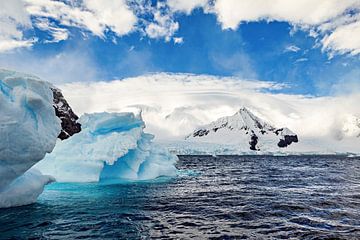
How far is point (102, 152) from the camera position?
28.2 m

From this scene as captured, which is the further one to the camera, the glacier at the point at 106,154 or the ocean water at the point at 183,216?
the glacier at the point at 106,154

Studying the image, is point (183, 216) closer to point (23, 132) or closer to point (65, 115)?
point (23, 132)

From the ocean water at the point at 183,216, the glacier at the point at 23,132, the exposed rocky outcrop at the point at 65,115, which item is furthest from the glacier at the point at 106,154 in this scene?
the exposed rocky outcrop at the point at 65,115

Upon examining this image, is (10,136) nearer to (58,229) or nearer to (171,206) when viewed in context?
(58,229)

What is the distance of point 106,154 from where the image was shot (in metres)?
27.9

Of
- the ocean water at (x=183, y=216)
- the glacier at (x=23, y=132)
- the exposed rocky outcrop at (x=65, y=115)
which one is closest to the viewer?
the ocean water at (x=183, y=216)

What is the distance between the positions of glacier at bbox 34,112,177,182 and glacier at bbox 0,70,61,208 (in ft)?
33.2

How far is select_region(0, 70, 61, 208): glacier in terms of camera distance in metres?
14.9

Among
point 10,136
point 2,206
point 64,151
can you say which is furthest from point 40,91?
point 64,151

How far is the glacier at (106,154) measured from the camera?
2836cm

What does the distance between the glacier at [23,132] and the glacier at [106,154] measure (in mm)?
10120

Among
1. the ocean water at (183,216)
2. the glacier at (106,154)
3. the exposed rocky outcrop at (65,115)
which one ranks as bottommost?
the ocean water at (183,216)

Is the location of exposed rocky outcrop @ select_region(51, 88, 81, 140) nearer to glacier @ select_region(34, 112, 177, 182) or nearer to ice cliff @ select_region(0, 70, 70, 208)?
glacier @ select_region(34, 112, 177, 182)

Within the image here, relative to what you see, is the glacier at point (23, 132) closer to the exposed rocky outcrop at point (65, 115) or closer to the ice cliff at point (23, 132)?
the ice cliff at point (23, 132)
